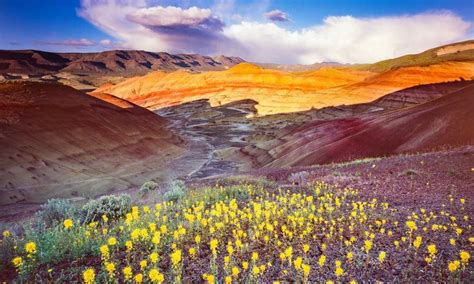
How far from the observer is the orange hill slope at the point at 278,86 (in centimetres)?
8412

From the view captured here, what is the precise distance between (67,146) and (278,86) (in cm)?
8348

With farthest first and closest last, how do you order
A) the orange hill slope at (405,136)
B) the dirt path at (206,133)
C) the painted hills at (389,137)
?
the dirt path at (206,133) < the painted hills at (389,137) < the orange hill slope at (405,136)

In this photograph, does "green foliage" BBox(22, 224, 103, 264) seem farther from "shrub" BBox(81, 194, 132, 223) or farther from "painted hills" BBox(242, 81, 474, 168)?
"painted hills" BBox(242, 81, 474, 168)

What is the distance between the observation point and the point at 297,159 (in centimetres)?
3247

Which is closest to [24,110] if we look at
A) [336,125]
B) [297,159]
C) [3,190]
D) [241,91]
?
[3,190]

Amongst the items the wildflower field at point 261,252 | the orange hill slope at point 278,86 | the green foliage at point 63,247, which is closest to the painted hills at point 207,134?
the orange hill slope at point 278,86

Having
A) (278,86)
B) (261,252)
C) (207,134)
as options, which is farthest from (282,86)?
(261,252)

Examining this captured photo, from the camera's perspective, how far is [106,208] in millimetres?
9211

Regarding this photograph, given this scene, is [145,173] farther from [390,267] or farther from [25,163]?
[390,267]

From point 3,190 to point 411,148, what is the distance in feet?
102

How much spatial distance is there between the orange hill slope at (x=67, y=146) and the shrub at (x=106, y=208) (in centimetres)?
2092

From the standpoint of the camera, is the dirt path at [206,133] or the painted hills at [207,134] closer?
the painted hills at [207,134]

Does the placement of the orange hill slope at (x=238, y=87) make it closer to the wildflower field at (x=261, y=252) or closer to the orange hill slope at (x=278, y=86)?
the orange hill slope at (x=278, y=86)

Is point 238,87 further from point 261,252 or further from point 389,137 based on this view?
point 261,252
